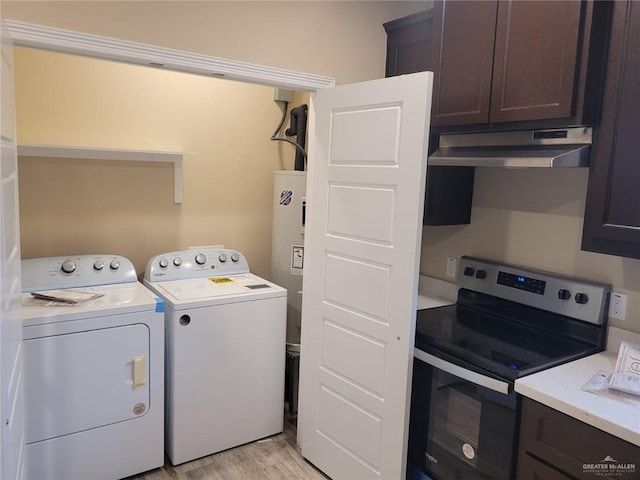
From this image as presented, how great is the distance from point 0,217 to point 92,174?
177 cm

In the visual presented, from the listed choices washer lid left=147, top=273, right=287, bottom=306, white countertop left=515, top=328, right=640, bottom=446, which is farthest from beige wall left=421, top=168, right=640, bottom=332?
washer lid left=147, top=273, right=287, bottom=306

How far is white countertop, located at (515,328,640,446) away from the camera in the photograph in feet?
4.64

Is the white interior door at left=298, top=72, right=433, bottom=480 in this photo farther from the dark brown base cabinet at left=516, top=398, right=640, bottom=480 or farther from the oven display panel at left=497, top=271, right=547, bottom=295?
the oven display panel at left=497, top=271, right=547, bottom=295

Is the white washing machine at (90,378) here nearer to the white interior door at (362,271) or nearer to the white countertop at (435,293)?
the white interior door at (362,271)

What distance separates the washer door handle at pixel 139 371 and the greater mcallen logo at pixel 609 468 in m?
1.89

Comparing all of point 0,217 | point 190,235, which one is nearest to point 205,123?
point 190,235

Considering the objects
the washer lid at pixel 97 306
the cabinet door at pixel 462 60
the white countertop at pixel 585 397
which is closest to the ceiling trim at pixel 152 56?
the cabinet door at pixel 462 60

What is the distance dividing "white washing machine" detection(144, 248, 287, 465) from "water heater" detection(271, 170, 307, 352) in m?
0.29

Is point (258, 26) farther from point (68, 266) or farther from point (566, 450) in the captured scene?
point (566, 450)

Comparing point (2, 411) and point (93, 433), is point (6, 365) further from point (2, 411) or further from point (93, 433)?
point (93, 433)

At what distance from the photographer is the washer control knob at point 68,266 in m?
2.59

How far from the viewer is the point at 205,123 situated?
10.5 ft

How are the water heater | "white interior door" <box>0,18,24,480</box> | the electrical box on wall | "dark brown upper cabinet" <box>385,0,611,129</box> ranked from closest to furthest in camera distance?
"white interior door" <box>0,18,24,480</box>, "dark brown upper cabinet" <box>385,0,611,129</box>, the water heater, the electrical box on wall

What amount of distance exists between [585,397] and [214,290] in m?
1.85
